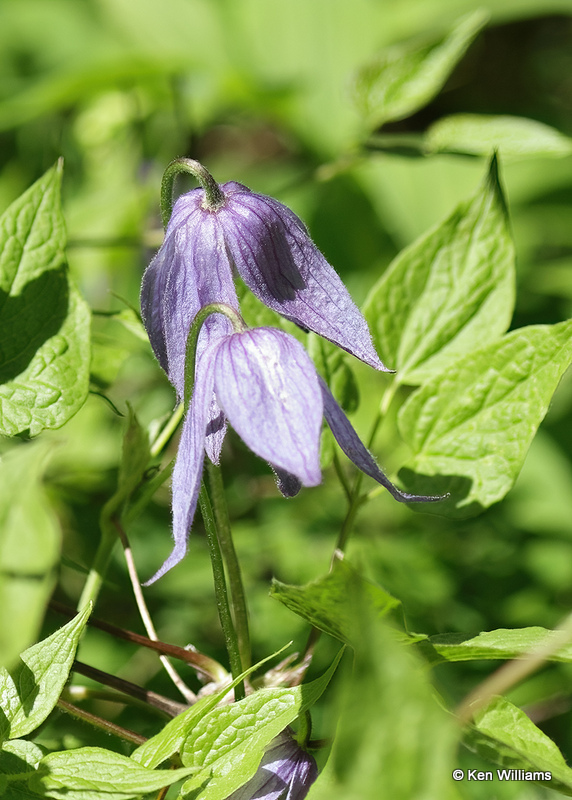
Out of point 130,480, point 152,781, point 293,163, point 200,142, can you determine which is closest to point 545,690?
point 130,480

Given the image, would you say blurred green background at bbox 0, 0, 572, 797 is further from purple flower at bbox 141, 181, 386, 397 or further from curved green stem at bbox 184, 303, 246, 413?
curved green stem at bbox 184, 303, 246, 413

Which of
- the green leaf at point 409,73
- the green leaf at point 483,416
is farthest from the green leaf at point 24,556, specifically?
the green leaf at point 409,73

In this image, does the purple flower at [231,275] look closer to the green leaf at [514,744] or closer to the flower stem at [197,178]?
the flower stem at [197,178]

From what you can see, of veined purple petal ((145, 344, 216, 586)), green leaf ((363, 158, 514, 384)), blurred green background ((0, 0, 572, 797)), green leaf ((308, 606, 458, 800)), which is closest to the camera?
green leaf ((308, 606, 458, 800))

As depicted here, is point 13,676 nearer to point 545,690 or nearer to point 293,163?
point 545,690

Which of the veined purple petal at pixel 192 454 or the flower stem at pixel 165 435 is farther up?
the veined purple petal at pixel 192 454

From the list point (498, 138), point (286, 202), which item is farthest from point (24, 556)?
point (286, 202)

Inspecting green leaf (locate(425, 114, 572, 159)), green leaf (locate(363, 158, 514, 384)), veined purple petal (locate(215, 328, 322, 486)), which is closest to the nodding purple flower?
veined purple petal (locate(215, 328, 322, 486))
